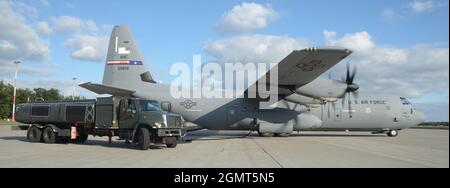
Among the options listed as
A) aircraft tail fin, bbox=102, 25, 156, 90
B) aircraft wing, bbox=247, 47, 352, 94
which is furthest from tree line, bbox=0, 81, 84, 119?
aircraft wing, bbox=247, 47, 352, 94

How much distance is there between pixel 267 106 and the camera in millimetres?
23031

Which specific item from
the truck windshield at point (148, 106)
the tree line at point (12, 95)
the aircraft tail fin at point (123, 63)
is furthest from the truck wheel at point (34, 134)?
the tree line at point (12, 95)

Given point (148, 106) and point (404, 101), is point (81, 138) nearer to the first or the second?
point (148, 106)

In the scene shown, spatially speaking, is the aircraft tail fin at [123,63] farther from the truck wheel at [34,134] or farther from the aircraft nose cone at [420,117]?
the aircraft nose cone at [420,117]

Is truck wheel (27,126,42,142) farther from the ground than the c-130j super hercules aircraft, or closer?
closer

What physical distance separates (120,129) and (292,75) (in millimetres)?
8895

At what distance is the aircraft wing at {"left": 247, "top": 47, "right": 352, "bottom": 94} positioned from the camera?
53.8 ft

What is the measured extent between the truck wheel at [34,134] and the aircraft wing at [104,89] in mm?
3046

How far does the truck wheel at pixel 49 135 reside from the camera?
18.2 meters

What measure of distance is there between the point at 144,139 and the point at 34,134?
24.9 ft

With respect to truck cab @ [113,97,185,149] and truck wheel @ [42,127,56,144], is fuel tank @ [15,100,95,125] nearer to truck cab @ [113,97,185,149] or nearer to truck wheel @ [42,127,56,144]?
truck wheel @ [42,127,56,144]

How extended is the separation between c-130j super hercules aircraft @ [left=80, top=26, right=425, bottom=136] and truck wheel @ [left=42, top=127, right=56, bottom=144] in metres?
3.38
